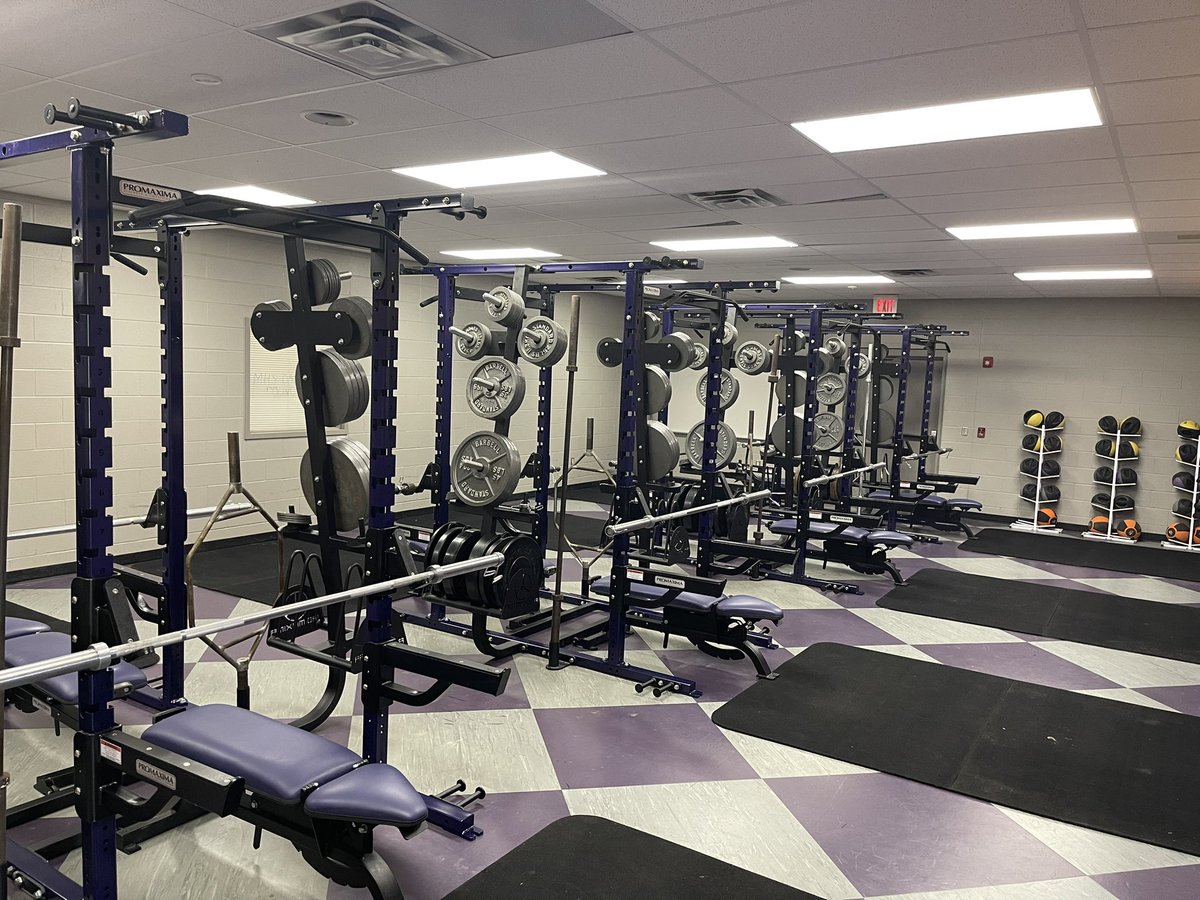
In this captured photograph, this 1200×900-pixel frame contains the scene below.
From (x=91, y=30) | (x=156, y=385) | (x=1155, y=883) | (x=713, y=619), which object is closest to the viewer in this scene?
(x=91, y=30)

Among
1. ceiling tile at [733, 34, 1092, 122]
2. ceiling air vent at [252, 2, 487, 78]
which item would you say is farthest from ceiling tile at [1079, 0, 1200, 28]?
ceiling air vent at [252, 2, 487, 78]

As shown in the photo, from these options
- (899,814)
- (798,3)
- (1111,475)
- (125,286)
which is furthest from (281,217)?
(1111,475)

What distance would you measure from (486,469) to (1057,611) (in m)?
4.63

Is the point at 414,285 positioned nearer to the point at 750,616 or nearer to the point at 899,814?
the point at 750,616

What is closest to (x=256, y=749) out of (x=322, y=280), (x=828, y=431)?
(x=322, y=280)

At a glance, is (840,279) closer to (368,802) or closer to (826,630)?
(826,630)

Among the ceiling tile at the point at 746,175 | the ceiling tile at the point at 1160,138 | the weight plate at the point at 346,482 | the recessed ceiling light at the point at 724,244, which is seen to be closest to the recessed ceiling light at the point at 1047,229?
the recessed ceiling light at the point at 724,244

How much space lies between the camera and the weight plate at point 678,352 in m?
5.81

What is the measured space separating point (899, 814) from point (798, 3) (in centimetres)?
293

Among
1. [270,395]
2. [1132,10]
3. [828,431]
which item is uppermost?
[1132,10]

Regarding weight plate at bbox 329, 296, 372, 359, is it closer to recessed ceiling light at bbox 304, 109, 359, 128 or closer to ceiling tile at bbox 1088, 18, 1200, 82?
recessed ceiling light at bbox 304, 109, 359, 128

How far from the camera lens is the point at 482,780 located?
10.8 ft

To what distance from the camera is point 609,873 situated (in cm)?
271

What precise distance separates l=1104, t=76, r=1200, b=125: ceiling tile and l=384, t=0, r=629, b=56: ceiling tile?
177cm
